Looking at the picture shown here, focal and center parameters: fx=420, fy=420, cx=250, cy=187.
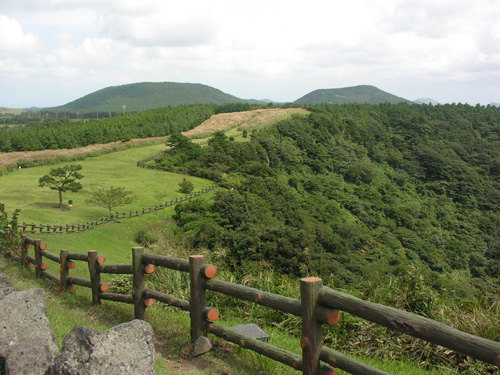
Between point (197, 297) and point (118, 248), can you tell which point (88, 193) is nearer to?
point (118, 248)


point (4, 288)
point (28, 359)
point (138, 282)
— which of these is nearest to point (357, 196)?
point (138, 282)

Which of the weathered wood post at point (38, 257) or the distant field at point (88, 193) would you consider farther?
the distant field at point (88, 193)

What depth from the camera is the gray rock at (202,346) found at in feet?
17.3

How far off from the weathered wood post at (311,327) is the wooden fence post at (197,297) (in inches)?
67.5

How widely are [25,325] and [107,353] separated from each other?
161cm

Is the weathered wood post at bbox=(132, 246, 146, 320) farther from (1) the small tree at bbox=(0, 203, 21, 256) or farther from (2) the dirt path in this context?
(2) the dirt path

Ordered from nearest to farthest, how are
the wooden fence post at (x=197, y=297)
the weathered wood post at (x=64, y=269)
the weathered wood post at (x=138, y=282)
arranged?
the wooden fence post at (x=197, y=297)
the weathered wood post at (x=138, y=282)
the weathered wood post at (x=64, y=269)

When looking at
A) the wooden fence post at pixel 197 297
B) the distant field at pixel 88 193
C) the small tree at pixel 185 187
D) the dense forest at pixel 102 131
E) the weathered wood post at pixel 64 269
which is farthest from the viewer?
the dense forest at pixel 102 131

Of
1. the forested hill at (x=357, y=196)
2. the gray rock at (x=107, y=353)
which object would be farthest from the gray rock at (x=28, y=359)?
the forested hill at (x=357, y=196)

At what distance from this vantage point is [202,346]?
527cm

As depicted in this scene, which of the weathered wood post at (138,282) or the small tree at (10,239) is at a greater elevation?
the weathered wood post at (138,282)

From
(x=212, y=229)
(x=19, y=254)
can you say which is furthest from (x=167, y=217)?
(x=19, y=254)

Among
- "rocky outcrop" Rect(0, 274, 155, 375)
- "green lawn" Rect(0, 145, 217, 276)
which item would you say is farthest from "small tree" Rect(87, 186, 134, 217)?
"rocky outcrop" Rect(0, 274, 155, 375)

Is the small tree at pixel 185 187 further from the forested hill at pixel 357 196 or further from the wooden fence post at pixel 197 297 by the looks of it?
the wooden fence post at pixel 197 297
